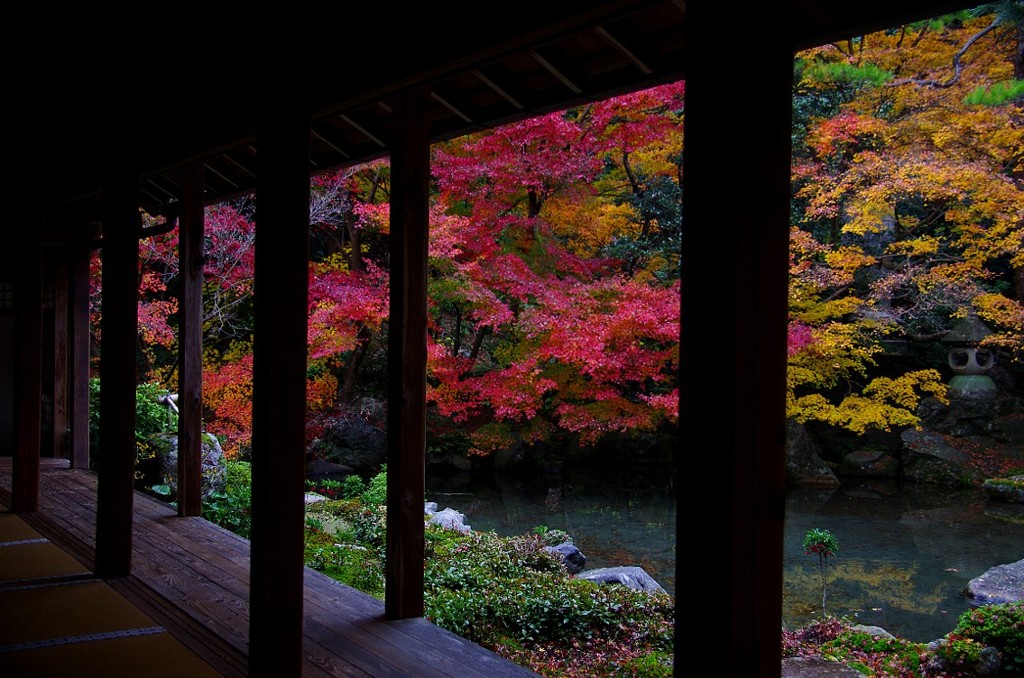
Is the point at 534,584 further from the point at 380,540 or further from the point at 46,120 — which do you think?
the point at 46,120

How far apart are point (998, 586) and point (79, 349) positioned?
Answer: 853cm

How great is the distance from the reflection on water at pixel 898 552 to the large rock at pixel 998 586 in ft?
0.36

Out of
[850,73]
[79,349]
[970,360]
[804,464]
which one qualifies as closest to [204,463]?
[79,349]

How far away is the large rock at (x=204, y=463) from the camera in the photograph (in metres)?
6.27

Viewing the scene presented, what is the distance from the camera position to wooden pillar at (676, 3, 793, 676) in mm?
1135

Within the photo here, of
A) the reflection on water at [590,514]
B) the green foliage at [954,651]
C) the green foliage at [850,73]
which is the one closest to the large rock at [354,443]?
the reflection on water at [590,514]

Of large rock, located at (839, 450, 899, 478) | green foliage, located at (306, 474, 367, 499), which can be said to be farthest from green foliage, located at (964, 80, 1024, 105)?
green foliage, located at (306, 474, 367, 499)

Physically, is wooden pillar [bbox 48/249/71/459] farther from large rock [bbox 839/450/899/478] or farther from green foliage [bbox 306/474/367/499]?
large rock [bbox 839/450/899/478]

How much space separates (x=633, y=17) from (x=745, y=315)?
1.56 m

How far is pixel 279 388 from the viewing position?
2279mm

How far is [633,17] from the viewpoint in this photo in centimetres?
236

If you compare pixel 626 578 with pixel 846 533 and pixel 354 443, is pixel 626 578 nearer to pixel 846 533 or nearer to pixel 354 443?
pixel 846 533

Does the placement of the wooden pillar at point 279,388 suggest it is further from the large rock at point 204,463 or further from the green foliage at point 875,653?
the large rock at point 204,463

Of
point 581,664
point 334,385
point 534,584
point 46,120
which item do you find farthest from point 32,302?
point 334,385
